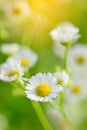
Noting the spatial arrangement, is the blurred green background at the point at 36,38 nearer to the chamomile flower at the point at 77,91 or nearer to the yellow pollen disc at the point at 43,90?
the chamomile flower at the point at 77,91

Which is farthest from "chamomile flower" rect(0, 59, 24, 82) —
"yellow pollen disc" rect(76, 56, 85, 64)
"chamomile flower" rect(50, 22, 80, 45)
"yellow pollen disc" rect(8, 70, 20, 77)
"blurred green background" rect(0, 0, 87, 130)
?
"yellow pollen disc" rect(76, 56, 85, 64)

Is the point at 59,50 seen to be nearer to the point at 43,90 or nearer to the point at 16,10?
the point at 16,10

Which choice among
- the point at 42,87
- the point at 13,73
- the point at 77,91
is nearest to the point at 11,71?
the point at 13,73

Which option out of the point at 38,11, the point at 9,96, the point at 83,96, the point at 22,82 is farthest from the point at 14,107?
the point at 22,82

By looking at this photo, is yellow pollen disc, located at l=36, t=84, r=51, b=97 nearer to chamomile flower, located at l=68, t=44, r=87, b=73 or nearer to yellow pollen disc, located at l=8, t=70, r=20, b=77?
yellow pollen disc, located at l=8, t=70, r=20, b=77

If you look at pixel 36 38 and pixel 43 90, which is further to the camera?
pixel 36 38
